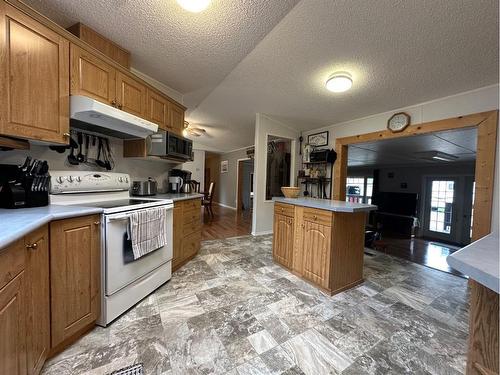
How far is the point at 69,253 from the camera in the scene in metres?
1.28

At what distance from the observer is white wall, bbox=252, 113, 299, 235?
4.13 metres

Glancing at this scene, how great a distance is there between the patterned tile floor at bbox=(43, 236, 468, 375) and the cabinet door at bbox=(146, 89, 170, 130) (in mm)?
1865

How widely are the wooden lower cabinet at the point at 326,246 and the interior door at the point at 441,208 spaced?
715 centimetres

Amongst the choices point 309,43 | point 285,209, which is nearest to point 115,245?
point 285,209

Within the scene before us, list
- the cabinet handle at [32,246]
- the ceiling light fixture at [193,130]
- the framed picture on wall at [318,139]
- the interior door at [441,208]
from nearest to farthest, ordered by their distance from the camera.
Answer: the cabinet handle at [32,246]
the framed picture on wall at [318,139]
the ceiling light fixture at [193,130]
the interior door at [441,208]

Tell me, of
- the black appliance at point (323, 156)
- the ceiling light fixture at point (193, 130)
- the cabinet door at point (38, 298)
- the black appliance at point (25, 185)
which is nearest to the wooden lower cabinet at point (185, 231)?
the black appliance at point (25, 185)

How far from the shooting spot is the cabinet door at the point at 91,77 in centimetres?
160

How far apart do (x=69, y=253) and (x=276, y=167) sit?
416cm

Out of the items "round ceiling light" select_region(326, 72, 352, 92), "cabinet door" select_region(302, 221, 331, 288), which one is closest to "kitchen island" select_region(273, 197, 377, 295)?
"cabinet door" select_region(302, 221, 331, 288)

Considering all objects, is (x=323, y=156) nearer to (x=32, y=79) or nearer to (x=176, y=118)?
(x=176, y=118)

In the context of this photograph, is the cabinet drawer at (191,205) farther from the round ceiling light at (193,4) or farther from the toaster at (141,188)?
the round ceiling light at (193,4)

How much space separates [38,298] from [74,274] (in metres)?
0.22

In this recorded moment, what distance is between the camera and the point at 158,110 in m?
2.52

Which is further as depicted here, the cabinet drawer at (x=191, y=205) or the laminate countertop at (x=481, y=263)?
the cabinet drawer at (x=191, y=205)
